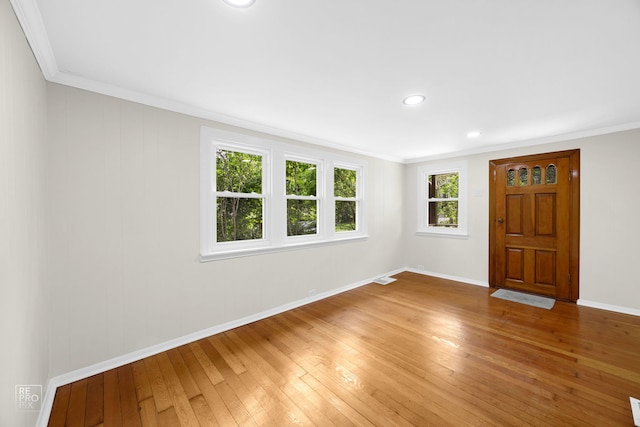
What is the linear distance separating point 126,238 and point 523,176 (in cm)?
536

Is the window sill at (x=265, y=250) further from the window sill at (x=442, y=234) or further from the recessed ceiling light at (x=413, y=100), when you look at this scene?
the recessed ceiling light at (x=413, y=100)

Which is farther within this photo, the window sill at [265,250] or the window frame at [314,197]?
the window frame at [314,197]

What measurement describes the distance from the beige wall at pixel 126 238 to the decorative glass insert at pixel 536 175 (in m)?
4.45

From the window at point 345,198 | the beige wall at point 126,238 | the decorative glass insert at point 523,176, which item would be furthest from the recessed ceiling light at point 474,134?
the beige wall at point 126,238

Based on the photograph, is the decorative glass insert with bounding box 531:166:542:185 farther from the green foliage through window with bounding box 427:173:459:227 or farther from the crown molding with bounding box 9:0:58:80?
the crown molding with bounding box 9:0:58:80

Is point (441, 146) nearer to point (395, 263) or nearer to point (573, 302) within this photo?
point (395, 263)

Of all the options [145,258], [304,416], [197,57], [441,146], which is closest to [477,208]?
[441,146]

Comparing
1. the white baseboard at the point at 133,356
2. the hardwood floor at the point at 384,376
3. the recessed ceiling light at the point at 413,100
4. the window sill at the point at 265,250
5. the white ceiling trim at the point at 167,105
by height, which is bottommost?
the hardwood floor at the point at 384,376

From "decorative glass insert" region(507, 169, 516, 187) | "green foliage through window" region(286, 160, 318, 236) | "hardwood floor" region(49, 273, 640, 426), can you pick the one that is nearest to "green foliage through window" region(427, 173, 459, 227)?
"decorative glass insert" region(507, 169, 516, 187)

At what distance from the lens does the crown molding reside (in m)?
1.29

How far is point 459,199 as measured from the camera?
15.3 ft

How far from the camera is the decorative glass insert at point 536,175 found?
387 cm

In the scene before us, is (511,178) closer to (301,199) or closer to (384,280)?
(384,280)

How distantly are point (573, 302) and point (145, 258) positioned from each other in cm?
547
